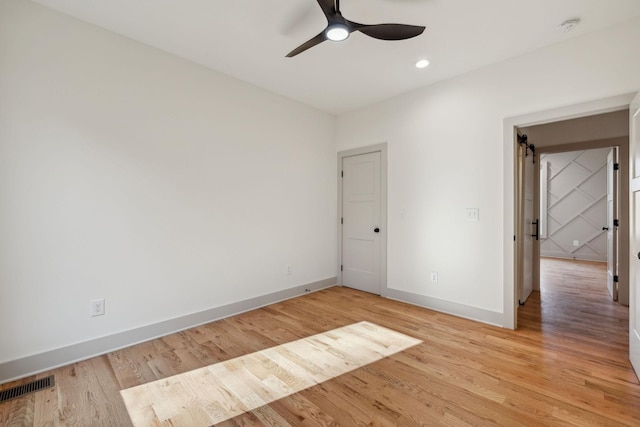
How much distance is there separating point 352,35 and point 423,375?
2.85m

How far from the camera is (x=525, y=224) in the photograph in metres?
3.82

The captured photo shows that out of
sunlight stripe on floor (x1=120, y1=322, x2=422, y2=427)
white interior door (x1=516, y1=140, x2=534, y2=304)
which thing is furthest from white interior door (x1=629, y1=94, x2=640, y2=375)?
sunlight stripe on floor (x1=120, y1=322, x2=422, y2=427)

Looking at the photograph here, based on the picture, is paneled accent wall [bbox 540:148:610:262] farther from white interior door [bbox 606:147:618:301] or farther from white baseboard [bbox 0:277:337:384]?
white baseboard [bbox 0:277:337:384]

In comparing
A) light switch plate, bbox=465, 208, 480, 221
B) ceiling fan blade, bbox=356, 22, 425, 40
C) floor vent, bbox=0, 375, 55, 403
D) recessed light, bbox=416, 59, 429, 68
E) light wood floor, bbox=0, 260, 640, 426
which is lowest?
light wood floor, bbox=0, 260, 640, 426

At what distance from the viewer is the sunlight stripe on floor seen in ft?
5.71

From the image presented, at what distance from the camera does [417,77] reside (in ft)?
10.9

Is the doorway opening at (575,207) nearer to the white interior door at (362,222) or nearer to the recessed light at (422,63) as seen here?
the recessed light at (422,63)

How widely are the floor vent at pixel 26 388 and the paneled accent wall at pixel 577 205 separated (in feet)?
31.0

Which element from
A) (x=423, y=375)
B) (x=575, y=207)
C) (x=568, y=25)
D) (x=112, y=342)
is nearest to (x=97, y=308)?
(x=112, y=342)

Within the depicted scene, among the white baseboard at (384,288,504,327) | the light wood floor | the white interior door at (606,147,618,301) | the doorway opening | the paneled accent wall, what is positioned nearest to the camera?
the light wood floor

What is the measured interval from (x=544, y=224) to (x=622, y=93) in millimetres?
6260

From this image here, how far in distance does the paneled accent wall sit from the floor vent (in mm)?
9457

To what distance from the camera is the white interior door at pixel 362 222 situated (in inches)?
162

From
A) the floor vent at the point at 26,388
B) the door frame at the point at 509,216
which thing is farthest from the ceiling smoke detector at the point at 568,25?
the floor vent at the point at 26,388
